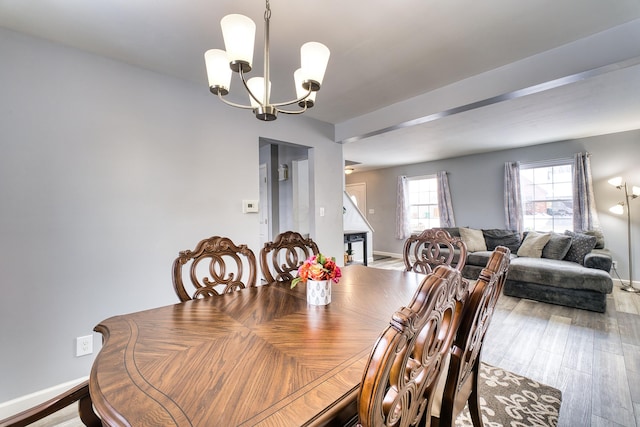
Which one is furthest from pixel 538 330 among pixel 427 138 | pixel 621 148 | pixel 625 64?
pixel 621 148

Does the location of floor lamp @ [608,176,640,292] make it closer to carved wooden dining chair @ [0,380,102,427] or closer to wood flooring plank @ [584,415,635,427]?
wood flooring plank @ [584,415,635,427]

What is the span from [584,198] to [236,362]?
5640mm

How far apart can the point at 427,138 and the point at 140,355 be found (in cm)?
449

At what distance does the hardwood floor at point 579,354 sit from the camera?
5.36 feet

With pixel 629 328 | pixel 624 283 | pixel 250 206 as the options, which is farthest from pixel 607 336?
pixel 250 206

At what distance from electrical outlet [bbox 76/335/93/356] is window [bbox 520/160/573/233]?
6.26 meters

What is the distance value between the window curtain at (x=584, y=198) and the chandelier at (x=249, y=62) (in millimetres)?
5002

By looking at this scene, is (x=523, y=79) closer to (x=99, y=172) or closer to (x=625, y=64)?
(x=625, y=64)

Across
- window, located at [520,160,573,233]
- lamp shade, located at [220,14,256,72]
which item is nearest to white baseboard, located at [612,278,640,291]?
window, located at [520,160,573,233]

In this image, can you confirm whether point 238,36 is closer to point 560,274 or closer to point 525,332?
point 525,332

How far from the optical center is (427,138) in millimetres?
4324

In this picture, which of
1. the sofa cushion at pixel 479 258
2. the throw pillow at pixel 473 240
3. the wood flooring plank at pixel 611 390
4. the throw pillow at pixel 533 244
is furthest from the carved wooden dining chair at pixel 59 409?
the throw pillow at pixel 533 244

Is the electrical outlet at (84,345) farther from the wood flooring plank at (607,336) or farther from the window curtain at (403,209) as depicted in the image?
the window curtain at (403,209)

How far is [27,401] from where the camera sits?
1.65 meters
